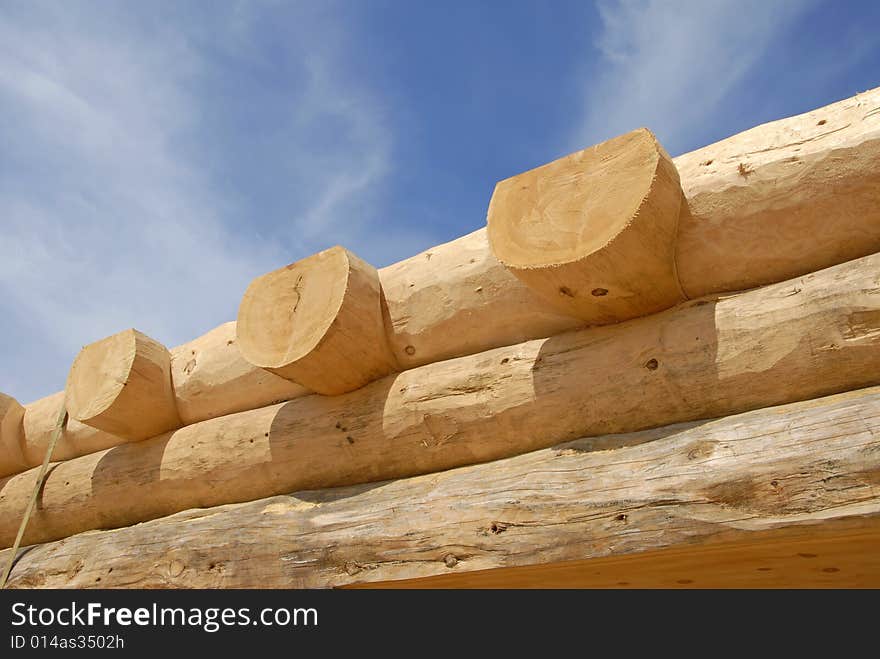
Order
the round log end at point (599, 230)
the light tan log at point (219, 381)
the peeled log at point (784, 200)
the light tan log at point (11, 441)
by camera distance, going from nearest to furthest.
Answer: the peeled log at point (784, 200) < the round log end at point (599, 230) < the light tan log at point (219, 381) < the light tan log at point (11, 441)

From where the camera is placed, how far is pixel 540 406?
10.1 ft

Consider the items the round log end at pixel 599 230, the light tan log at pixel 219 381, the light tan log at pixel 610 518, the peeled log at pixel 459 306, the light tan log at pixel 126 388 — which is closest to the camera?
the light tan log at pixel 610 518

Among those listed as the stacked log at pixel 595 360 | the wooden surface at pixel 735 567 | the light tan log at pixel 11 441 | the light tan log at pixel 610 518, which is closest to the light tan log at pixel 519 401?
the stacked log at pixel 595 360

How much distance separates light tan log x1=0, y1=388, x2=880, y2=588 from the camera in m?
2.22

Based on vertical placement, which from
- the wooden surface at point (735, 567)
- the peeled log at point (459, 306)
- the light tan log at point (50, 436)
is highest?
the light tan log at point (50, 436)

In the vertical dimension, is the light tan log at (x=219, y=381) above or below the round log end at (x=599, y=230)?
above

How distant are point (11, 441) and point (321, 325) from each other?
10.3ft

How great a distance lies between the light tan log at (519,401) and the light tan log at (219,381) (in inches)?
4.0

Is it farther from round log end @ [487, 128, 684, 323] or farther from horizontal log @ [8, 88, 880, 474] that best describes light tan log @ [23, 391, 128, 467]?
round log end @ [487, 128, 684, 323]

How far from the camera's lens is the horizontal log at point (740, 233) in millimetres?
2621

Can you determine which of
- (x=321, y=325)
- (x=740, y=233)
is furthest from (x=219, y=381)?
(x=740, y=233)

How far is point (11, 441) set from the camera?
17.5ft

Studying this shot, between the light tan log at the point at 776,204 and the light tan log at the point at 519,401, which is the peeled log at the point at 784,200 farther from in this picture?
the light tan log at the point at 519,401
